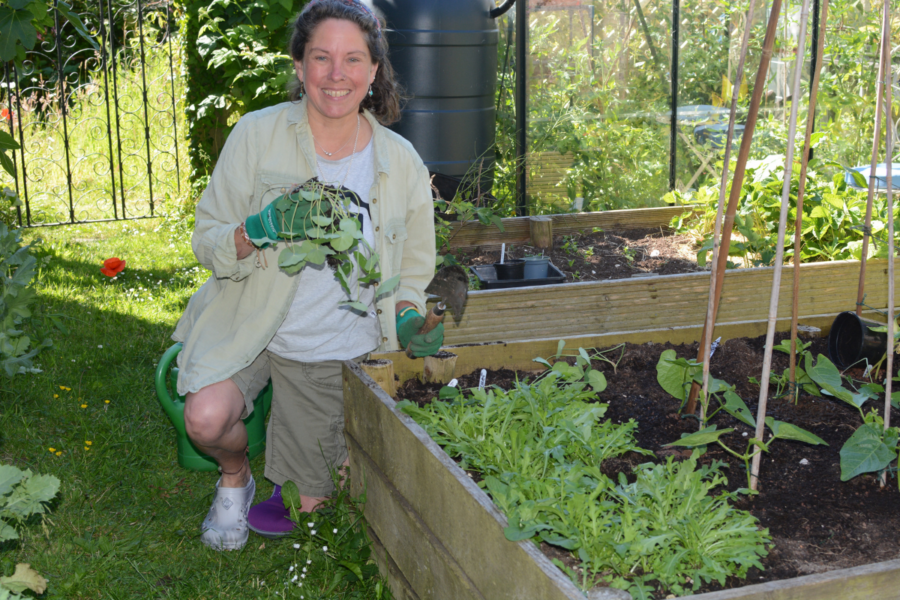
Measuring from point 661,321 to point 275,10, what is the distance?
11.7 feet

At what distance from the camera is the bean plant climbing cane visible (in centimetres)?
171

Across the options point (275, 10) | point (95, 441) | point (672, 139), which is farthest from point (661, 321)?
point (275, 10)

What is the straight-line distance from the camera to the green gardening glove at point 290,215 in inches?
68.5

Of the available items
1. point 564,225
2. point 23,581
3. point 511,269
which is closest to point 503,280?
point 511,269

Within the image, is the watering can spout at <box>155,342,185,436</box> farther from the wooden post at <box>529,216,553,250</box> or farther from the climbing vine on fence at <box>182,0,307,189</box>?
the climbing vine on fence at <box>182,0,307,189</box>

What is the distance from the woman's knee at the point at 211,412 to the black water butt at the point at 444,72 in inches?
91.6

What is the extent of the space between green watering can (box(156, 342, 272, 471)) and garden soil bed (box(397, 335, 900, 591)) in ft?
2.25

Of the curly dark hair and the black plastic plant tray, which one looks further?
the black plastic plant tray

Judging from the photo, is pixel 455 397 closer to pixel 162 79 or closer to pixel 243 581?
pixel 243 581

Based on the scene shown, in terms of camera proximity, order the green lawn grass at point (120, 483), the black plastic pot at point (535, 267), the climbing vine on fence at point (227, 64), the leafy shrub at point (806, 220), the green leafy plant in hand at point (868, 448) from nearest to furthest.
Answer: the green leafy plant in hand at point (868, 448), the green lawn grass at point (120, 483), the black plastic pot at point (535, 267), the leafy shrub at point (806, 220), the climbing vine on fence at point (227, 64)

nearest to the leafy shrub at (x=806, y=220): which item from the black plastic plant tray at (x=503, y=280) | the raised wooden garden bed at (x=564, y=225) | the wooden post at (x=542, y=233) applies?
the raised wooden garden bed at (x=564, y=225)

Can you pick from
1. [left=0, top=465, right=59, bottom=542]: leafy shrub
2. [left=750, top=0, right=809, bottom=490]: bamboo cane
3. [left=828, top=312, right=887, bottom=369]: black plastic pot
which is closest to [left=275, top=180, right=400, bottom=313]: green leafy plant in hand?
[left=0, top=465, right=59, bottom=542]: leafy shrub

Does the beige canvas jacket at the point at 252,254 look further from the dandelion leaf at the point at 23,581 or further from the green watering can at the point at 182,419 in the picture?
the dandelion leaf at the point at 23,581

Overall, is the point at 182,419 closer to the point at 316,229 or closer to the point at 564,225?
the point at 316,229
